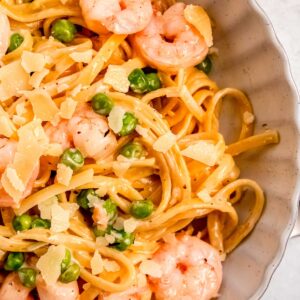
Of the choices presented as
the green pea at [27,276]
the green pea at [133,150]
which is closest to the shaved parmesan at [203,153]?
the green pea at [133,150]

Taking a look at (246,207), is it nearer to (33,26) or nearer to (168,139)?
(168,139)

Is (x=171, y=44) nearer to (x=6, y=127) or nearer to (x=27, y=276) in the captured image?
(x=6, y=127)

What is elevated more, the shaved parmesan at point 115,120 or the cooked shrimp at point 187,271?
the shaved parmesan at point 115,120

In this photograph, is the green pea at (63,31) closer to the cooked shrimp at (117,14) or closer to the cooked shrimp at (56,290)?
the cooked shrimp at (117,14)

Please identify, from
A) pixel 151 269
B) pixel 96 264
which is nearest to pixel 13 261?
pixel 96 264

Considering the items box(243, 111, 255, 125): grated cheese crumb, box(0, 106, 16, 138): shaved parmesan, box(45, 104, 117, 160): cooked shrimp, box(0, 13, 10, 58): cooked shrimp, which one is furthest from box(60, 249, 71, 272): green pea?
box(243, 111, 255, 125): grated cheese crumb

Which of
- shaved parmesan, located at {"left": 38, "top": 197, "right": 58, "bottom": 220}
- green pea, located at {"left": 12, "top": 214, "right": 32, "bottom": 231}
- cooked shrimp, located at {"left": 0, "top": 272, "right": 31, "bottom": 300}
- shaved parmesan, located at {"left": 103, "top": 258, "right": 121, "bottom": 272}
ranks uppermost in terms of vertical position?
shaved parmesan, located at {"left": 38, "top": 197, "right": 58, "bottom": 220}

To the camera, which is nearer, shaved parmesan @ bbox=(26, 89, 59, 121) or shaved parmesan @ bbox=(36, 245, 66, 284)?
shaved parmesan @ bbox=(36, 245, 66, 284)

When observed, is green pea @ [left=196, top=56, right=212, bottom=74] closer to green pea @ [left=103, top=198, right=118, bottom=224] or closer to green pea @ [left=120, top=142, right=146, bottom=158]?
green pea @ [left=120, top=142, right=146, bottom=158]
